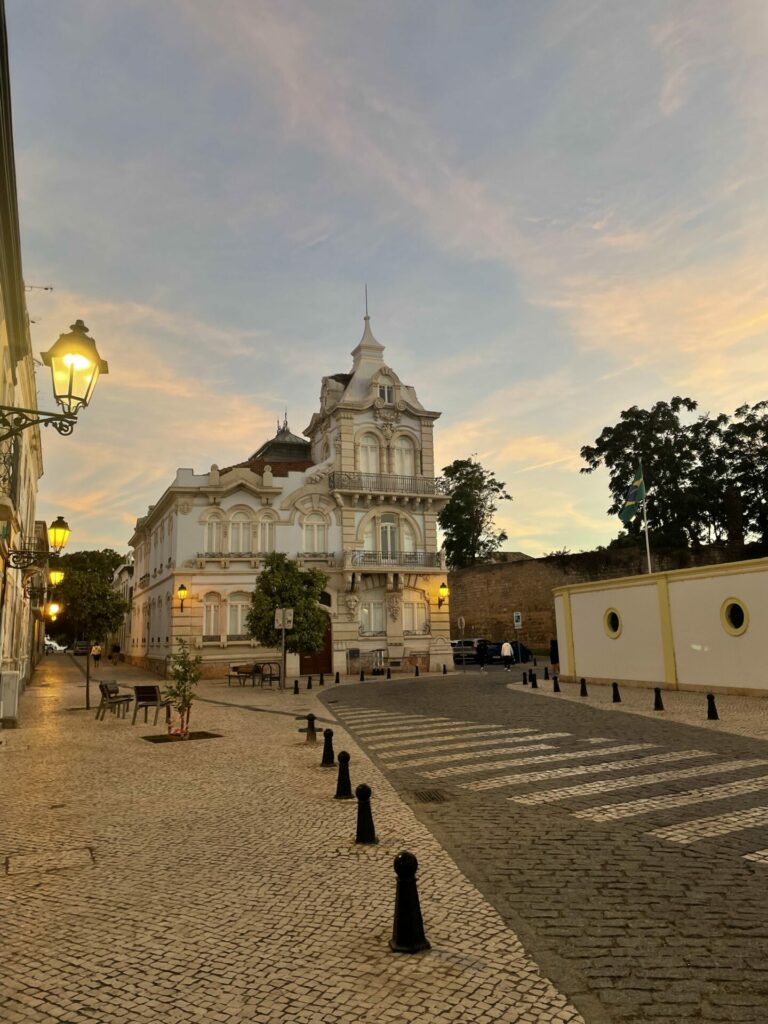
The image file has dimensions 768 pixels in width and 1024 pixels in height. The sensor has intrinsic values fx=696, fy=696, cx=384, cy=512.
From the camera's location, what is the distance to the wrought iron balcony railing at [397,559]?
34781 millimetres

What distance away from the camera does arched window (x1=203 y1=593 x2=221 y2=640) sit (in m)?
32.5

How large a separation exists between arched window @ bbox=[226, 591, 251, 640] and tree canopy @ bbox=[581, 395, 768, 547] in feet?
102

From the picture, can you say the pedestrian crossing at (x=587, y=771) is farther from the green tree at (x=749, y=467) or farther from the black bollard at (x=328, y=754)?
the green tree at (x=749, y=467)

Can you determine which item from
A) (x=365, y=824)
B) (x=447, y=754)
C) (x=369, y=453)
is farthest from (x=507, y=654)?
(x=365, y=824)

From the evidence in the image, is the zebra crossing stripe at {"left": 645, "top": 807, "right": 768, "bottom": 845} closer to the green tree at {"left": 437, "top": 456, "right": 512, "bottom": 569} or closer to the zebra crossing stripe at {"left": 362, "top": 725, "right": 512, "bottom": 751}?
the zebra crossing stripe at {"left": 362, "top": 725, "right": 512, "bottom": 751}

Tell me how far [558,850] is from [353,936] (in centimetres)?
251

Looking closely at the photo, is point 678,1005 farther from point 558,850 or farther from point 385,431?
→ point 385,431

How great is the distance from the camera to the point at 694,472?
165 ft

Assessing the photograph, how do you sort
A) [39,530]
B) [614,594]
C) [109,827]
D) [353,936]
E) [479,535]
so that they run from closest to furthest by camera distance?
[353,936] → [109,827] → [614,594] → [39,530] → [479,535]

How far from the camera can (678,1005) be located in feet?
11.9

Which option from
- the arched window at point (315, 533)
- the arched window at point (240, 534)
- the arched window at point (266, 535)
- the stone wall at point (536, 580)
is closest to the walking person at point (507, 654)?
the stone wall at point (536, 580)

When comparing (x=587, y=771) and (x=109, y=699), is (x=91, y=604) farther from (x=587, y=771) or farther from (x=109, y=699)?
(x=587, y=771)

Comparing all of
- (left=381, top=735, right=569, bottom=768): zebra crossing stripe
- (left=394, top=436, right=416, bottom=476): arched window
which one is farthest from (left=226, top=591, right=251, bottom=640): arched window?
(left=381, top=735, right=569, bottom=768): zebra crossing stripe

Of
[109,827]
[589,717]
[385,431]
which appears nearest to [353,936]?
[109,827]
